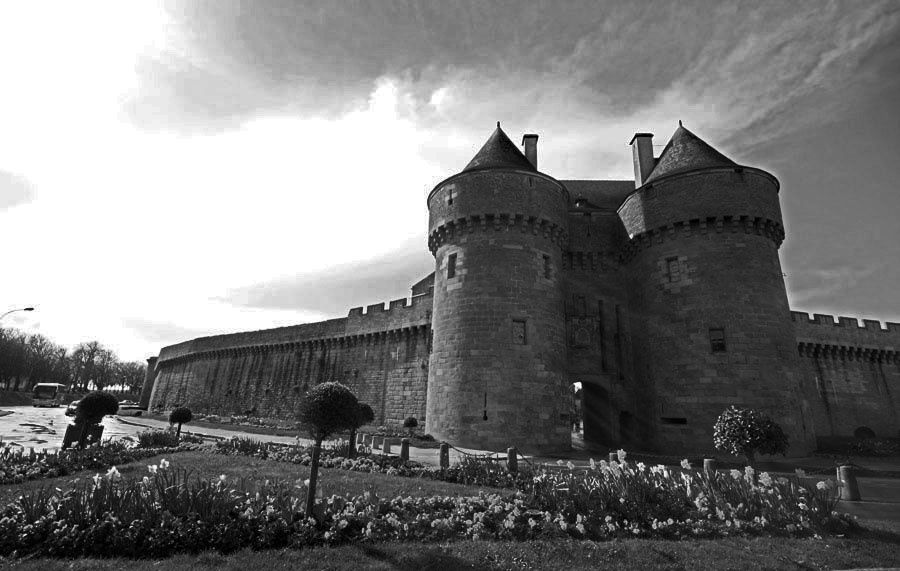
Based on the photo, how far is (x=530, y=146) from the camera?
27.4 m

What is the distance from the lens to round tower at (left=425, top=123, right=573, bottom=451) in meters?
18.6

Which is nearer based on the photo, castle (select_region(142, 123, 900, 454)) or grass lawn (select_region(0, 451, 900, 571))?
grass lawn (select_region(0, 451, 900, 571))

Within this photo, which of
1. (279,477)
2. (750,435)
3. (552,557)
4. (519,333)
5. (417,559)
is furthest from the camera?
(519,333)

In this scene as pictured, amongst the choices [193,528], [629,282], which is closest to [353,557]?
[193,528]

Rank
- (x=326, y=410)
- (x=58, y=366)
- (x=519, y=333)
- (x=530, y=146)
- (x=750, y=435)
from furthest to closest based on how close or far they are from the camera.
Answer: (x=58, y=366) < (x=530, y=146) < (x=519, y=333) < (x=750, y=435) < (x=326, y=410)

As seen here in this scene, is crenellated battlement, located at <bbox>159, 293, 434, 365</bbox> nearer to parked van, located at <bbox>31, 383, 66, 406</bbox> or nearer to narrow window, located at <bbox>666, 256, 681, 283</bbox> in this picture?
narrow window, located at <bbox>666, 256, 681, 283</bbox>

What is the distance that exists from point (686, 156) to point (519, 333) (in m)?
12.5

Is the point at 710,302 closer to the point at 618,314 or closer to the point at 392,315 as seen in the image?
the point at 618,314

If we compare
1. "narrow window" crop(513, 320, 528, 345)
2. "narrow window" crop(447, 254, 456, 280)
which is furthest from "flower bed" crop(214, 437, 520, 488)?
"narrow window" crop(447, 254, 456, 280)

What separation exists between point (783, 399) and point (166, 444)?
2398 centimetres

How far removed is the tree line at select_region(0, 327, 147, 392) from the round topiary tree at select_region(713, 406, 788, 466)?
8718 cm

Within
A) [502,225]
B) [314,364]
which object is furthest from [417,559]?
[314,364]

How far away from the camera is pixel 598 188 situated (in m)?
30.1

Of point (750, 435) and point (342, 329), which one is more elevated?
point (342, 329)
